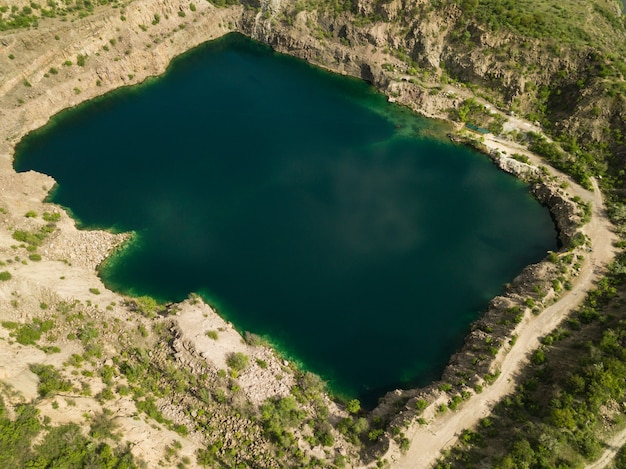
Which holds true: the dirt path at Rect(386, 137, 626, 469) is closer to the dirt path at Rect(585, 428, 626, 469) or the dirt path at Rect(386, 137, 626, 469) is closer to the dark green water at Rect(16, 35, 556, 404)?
the dark green water at Rect(16, 35, 556, 404)

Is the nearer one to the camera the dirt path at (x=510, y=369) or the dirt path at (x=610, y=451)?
the dirt path at (x=610, y=451)

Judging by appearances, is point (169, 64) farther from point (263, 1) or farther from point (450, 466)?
point (450, 466)

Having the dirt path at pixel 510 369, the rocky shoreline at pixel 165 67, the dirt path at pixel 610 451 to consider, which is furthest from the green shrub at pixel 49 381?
the dirt path at pixel 610 451

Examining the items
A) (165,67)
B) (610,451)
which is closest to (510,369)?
(610,451)

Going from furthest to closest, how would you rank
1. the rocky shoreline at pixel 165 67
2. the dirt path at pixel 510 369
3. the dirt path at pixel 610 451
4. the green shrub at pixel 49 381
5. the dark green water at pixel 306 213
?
the dark green water at pixel 306 213 < the rocky shoreline at pixel 165 67 < the dirt path at pixel 510 369 < the green shrub at pixel 49 381 < the dirt path at pixel 610 451

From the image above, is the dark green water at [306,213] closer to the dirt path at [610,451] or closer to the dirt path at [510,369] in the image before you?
the dirt path at [510,369]

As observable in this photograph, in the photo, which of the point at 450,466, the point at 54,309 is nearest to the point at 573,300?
the point at 450,466
